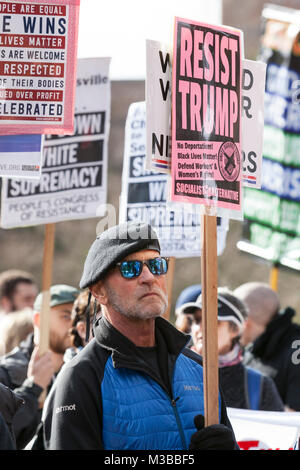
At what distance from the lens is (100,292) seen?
3.43m

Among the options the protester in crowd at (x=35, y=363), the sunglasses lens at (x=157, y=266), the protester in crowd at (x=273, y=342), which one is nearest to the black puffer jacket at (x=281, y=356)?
the protester in crowd at (x=273, y=342)

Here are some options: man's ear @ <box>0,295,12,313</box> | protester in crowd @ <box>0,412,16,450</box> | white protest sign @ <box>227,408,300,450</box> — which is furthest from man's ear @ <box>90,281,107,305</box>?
man's ear @ <box>0,295,12,313</box>

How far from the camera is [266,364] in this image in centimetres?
589

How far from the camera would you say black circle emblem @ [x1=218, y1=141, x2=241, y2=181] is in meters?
3.65

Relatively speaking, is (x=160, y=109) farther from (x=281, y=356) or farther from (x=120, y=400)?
(x=281, y=356)

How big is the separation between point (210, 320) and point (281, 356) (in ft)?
8.43

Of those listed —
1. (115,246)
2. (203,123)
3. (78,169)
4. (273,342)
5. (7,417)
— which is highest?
(78,169)

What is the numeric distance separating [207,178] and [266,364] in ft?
8.19

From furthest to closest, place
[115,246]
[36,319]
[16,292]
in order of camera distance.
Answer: [16,292] < [36,319] < [115,246]

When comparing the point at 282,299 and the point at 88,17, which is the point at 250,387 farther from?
the point at 282,299

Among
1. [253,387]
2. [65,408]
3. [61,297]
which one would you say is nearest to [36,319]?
[61,297]

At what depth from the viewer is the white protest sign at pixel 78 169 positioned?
5.62m

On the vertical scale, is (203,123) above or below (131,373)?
above

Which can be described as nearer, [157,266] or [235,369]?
[157,266]
